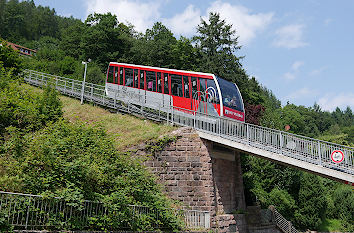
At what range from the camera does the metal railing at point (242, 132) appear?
1379 centimetres

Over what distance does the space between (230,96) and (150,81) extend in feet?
18.0

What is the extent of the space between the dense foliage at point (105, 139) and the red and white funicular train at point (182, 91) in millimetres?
5944

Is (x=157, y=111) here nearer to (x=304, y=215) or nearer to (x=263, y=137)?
(x=263, y=137)

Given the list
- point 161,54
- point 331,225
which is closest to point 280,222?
point 331,225

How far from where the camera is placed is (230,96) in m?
19.2

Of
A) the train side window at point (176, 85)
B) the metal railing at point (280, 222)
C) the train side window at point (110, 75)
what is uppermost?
the train side window at point (110, 75)

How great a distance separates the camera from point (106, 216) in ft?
33.1

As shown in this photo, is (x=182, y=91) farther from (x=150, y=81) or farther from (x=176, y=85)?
(x=150, y=81)

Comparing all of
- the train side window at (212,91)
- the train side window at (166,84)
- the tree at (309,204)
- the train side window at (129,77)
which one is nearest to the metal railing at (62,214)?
the train side window at (212,91)

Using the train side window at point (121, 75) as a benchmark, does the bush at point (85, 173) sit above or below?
below

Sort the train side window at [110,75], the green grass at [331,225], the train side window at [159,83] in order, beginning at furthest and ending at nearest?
the green grass at [331,225], the train side window at [110,75], the train side window at [159,83]

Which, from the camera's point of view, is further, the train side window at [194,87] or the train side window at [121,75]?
the train side window at [121,75]

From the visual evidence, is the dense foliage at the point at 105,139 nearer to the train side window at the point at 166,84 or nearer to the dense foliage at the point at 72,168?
the dense foliage at the point at 72,168

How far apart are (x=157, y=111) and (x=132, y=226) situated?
9599 mm
